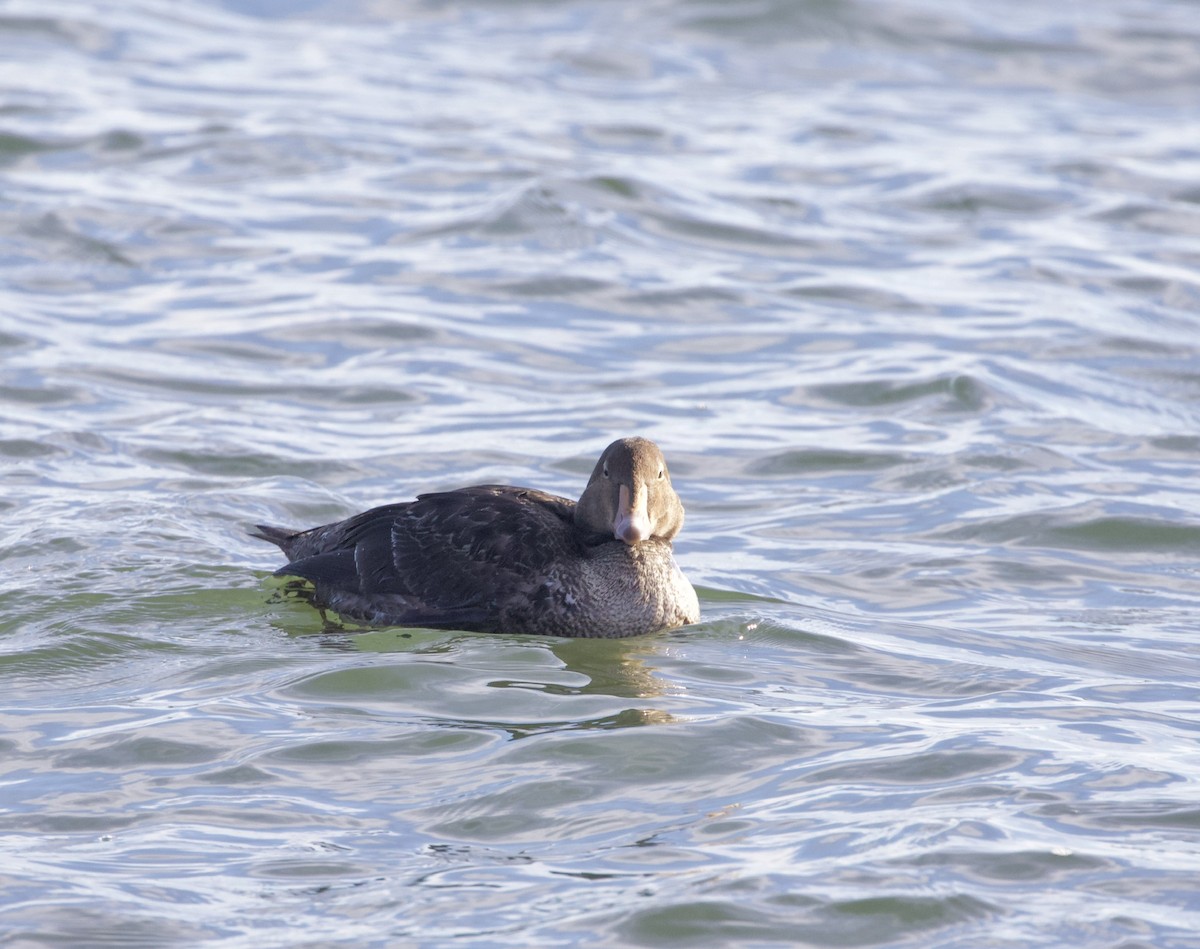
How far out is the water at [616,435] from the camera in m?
5.94

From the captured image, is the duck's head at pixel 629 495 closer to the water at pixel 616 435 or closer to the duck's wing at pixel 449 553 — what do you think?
the duck's wing at pixel 449 553

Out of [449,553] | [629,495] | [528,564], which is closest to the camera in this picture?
[629,495]

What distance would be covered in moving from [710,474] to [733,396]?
62.5 inches

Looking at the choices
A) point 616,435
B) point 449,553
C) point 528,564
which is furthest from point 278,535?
point 616,435

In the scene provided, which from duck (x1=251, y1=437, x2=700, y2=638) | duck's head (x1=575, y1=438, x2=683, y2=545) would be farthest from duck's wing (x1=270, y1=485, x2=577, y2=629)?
duck's head (x1=575, y1=438, x2=683, y2=545)

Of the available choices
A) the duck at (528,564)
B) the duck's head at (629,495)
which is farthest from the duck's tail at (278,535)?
the duck's head at (629,495)

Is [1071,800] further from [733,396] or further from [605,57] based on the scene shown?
[605,57]

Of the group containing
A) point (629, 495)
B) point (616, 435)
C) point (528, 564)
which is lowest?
point (616, 435)

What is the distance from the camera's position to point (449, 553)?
28.1ft

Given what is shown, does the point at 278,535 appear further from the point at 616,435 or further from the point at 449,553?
the point at 616,435

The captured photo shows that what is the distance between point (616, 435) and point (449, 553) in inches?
137

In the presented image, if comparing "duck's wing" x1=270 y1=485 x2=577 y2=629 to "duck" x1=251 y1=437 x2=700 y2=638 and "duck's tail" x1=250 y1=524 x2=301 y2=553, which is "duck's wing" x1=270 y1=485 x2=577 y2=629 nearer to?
"duck" x1=251 y1=437 x2=700 y2=638

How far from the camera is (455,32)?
79.6ft

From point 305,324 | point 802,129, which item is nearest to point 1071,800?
point 305,324
